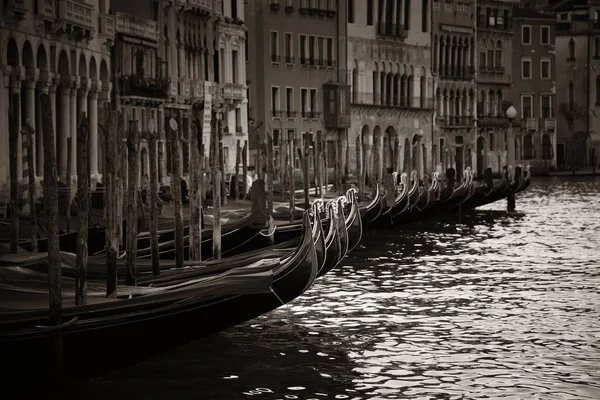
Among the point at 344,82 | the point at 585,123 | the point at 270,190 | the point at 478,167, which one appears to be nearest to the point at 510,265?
the point at 270,190

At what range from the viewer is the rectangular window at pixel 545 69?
54781 mm

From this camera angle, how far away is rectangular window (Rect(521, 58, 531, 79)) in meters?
54.7

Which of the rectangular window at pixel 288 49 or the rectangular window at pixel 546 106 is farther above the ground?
the rectangular window at pixel 288 49

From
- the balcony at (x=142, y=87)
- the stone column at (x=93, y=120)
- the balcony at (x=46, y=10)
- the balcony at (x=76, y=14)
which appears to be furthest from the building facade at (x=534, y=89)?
the balcony at (x=46, y=10)

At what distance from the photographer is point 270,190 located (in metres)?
17.9

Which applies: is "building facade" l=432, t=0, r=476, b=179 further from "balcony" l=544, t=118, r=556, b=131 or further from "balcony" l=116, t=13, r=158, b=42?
"balcony" l=116, t=13, r=158, b=42

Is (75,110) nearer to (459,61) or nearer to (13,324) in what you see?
(13,324)

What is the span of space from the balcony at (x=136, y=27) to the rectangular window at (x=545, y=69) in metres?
28.6

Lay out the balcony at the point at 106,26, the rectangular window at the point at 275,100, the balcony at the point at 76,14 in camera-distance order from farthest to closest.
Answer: the rectangular window at the point at 275,100 < the balcony at the point at 106,26 < the balcony at the point at 76,14

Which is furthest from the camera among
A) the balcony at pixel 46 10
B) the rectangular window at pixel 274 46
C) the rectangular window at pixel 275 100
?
the rectangular window at pixel 275 100

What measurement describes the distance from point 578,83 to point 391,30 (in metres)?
14.3

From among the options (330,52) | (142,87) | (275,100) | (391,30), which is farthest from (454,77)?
(142,87)

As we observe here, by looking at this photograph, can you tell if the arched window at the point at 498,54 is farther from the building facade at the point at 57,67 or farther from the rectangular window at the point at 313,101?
the building facade at the point at 57,67

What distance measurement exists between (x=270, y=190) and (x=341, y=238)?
10.7 ft
